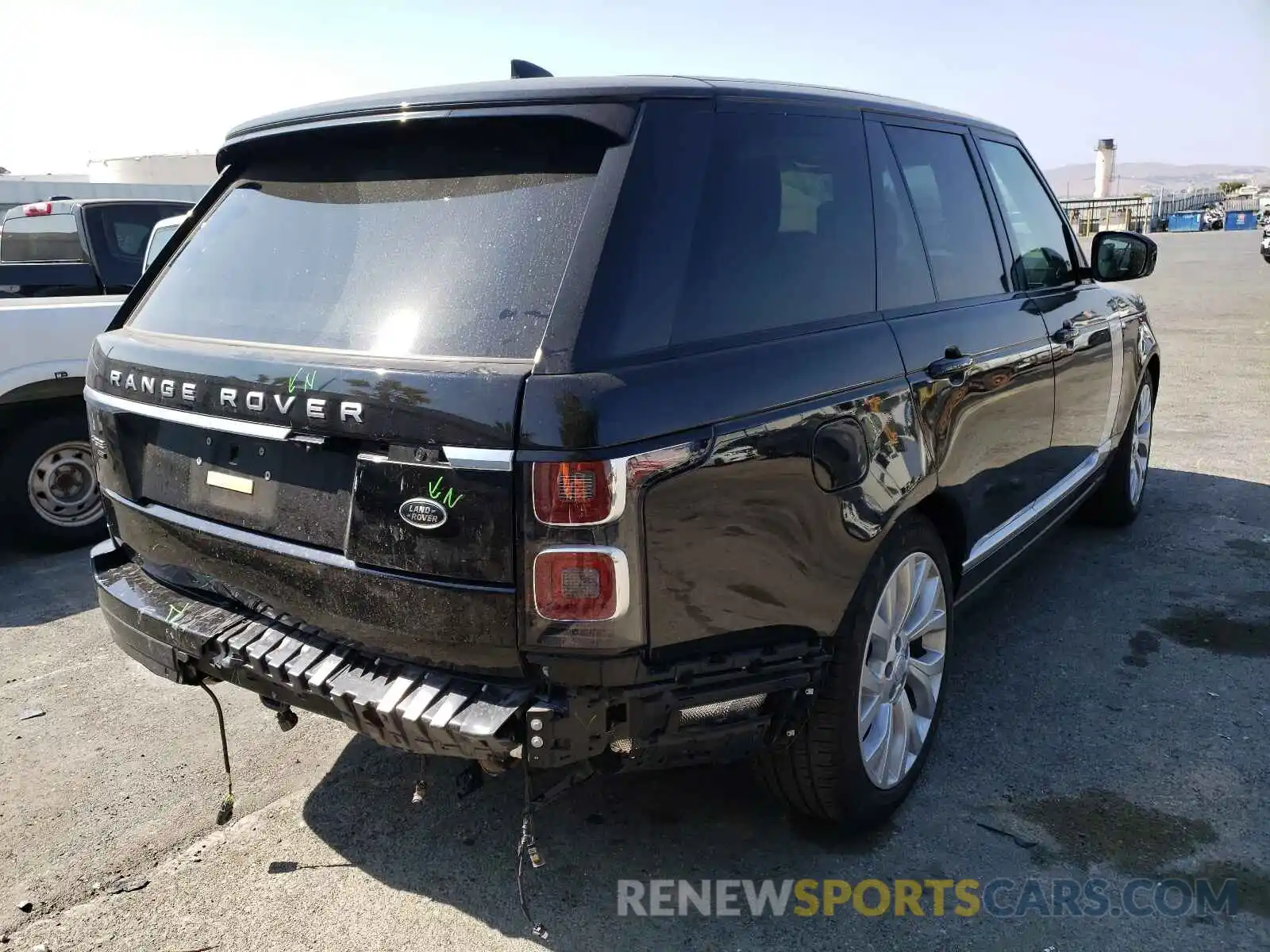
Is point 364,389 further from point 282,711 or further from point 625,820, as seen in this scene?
point 625,820

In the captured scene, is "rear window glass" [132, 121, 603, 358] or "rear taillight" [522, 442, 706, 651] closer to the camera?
"rear taillight" [522, 442, 706, 651]

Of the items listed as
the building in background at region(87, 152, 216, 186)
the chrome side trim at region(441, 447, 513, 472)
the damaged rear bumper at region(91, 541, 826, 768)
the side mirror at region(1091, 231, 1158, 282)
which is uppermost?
the building in background at region(87, 152, 216, 186)

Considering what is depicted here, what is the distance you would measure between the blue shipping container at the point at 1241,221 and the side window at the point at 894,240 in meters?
57.7

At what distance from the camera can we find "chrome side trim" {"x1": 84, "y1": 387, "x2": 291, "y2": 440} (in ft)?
7.84

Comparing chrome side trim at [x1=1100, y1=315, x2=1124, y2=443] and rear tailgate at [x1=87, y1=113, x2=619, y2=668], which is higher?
rear tailgate at [x1=87, y1=113, x2=619, y2=668]

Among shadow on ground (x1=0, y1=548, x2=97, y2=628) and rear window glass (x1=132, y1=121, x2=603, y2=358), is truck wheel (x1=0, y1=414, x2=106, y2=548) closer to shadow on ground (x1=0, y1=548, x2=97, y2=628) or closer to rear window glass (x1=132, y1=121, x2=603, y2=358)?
shadow on ground (x1=0, y1=548, x2=97, y2=628)

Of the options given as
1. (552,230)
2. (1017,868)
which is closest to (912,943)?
(1017,868)

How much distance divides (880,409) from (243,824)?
226cm

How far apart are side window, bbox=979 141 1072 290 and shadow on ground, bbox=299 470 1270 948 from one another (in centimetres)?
153

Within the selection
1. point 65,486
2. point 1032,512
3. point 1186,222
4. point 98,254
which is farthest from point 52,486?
point 1186,222

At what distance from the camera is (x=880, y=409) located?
8.86 ft

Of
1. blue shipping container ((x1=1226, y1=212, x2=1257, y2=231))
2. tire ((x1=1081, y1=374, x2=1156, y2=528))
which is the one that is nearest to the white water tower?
blue shipping container ((x1=1226, y1=212, x2=1257, y2=231))

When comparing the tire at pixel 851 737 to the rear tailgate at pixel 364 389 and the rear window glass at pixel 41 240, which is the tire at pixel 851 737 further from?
the rear window glass at pixel 41 240

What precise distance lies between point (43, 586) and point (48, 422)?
95 centimetres
